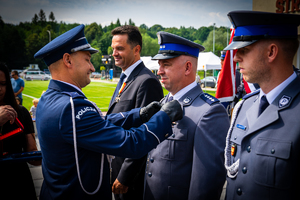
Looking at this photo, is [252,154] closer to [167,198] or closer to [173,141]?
[173,141]

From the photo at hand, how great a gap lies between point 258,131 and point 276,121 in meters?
0.13

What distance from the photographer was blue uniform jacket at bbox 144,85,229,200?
1.97 m

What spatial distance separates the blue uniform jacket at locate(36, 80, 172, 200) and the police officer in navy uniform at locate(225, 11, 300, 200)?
63 cm

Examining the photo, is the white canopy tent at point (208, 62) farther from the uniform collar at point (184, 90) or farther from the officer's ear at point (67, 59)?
the officer's ear at point (67, 59)

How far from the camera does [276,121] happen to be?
A: 1541mm

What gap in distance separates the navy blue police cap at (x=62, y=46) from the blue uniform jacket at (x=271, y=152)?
146 centimetres

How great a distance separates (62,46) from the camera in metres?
A: 1.96

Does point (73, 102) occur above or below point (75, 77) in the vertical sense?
below

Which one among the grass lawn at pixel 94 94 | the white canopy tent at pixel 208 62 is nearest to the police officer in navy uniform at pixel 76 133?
the grass lawn at pixel 94 94

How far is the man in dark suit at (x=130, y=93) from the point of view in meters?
2.72

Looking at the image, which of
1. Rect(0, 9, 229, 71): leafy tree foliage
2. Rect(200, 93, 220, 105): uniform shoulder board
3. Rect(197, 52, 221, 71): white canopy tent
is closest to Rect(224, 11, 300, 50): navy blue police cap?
Rect(200, 93, 220, 105): uniform shoulder board

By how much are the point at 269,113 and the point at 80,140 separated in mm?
1303

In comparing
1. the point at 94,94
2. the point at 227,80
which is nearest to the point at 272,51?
the point at 227,80

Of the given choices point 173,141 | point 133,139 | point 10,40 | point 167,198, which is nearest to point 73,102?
point 133,139
